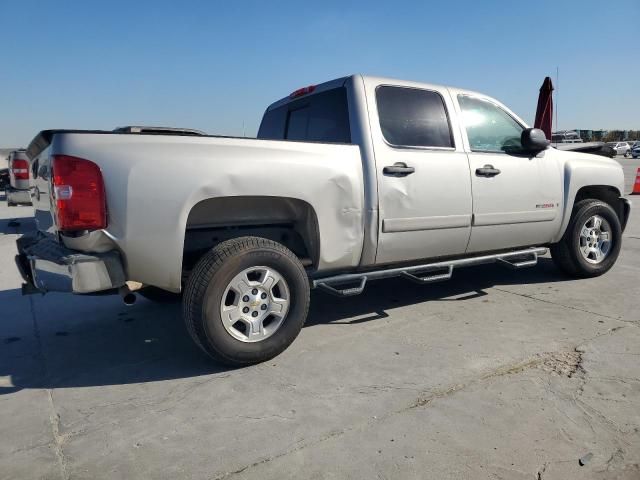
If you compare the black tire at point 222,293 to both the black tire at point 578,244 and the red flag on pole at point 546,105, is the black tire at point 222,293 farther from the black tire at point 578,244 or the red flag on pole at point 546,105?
the red flag on pole at point 546,105

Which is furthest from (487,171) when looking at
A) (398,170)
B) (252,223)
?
(252,223)

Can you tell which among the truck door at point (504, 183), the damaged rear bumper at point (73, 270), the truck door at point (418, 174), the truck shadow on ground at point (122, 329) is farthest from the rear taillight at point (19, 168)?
the truck door at point (504, 183)

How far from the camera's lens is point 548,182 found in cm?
468

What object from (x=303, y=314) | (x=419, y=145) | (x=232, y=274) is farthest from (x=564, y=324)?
(x=232, y=274)

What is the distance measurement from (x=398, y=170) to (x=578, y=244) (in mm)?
2618

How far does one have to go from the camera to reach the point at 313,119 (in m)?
4.29

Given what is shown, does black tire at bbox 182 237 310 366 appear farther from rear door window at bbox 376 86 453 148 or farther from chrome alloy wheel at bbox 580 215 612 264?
chrome alloy wheel at bbox 580 215 612 264

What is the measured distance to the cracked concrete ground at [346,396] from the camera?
219cm

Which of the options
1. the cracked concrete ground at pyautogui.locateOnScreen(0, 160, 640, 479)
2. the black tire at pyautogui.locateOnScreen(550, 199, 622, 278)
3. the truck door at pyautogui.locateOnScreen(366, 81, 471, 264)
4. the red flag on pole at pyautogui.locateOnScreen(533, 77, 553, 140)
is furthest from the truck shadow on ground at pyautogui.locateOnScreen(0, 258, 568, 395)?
the red flag on pole at pyautogui.locateOnScreen(533, 77, 553, 140)

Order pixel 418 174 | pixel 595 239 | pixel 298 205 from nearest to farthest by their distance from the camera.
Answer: pixel 298 205 < pixel 418 174 < pixel 595 239

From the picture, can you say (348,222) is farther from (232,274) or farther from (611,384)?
(611,384)

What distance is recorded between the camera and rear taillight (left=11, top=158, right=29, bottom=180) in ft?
16.3

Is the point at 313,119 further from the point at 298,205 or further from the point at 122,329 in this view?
the point at 122,329

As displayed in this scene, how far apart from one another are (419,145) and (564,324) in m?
1.84
